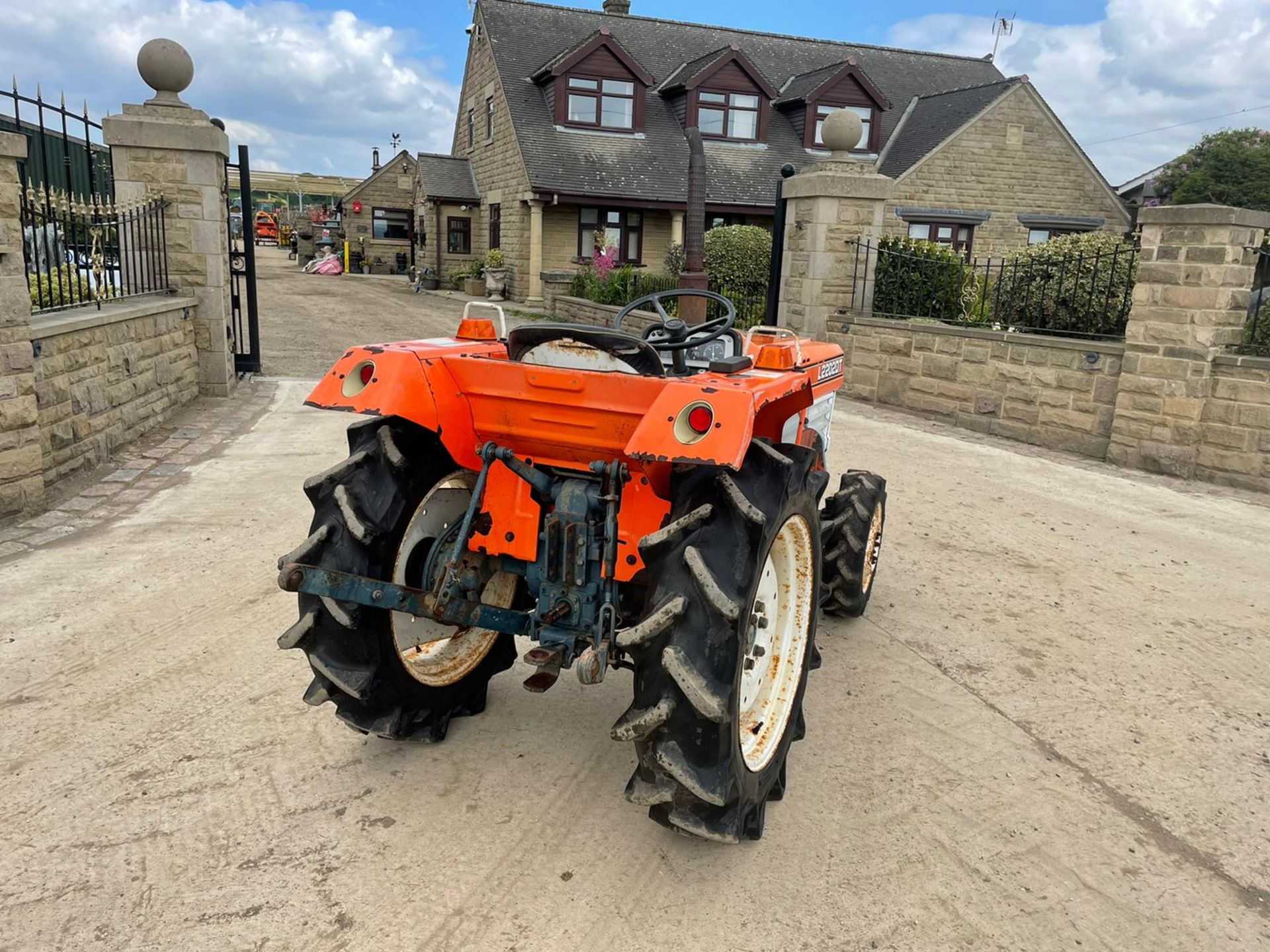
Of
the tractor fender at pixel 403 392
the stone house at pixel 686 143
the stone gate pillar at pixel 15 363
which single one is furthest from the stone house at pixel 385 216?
the tractor fender at pixel 403 392

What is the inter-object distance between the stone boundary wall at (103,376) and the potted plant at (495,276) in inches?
656

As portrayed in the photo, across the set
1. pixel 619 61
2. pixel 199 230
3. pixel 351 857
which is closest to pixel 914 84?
pixel 619 61

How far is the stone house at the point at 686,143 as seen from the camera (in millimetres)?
22812

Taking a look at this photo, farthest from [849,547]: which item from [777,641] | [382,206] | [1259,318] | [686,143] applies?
[382,206]

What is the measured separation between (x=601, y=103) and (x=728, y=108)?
11.8 ft

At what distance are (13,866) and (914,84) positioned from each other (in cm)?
3085

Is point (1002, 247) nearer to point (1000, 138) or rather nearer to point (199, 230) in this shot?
point (1000, 138)

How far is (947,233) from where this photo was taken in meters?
23.0

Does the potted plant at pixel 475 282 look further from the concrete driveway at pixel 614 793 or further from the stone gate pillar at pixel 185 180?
the concrete driveway at pixel 614 793

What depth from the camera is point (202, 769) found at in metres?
2.93

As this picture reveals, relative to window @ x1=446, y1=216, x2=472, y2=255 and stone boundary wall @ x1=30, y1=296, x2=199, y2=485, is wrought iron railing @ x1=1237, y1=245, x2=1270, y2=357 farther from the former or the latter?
window @ x1=446, y1=216, x2=472, y2=255

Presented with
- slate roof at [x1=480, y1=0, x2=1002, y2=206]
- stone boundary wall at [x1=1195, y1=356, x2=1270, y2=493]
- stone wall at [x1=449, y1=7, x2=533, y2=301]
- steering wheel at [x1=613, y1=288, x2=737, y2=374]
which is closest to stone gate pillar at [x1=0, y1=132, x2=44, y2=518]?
steering wheel at [x1=613, y1=288, x2=737, y2=374]

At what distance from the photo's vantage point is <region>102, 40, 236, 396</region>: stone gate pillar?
28.7ft

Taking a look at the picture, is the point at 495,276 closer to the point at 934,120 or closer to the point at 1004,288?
the point at 934,120
